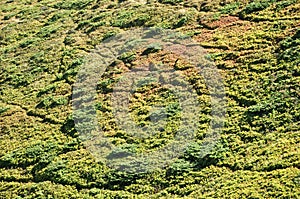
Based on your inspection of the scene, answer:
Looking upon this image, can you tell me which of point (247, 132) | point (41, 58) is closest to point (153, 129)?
point (247, 132)

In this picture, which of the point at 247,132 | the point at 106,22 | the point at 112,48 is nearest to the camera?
the point at 247,132

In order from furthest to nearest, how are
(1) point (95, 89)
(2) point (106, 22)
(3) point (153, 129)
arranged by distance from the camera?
(2) point (106, 22) < (1) point (95, 89) < (3) point (153, 129)

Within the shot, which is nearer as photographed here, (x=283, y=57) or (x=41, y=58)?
(x=283, y=57)

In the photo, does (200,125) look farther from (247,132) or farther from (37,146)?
(37,146)

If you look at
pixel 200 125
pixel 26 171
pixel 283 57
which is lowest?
pixel 26 171

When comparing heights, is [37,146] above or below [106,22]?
below

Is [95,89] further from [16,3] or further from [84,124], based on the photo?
[16,3]
